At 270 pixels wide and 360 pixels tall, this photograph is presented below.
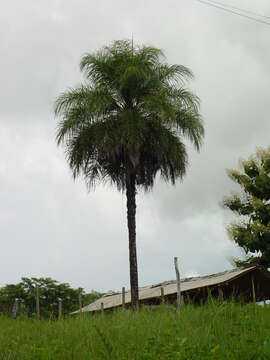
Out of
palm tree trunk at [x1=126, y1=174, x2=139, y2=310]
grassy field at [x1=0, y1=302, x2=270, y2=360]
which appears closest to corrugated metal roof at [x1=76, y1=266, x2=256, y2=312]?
palm tree trunk at [x1=126, y1=174, x2=139, y2=310]

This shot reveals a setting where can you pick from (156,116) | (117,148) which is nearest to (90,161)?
(117,148)

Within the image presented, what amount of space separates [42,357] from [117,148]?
18.0m

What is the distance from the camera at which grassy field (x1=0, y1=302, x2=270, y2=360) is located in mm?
8570

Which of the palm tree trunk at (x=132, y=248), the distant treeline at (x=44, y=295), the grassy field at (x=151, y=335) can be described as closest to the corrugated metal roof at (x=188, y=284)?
the palm tree trunk at (x=132, y=248)

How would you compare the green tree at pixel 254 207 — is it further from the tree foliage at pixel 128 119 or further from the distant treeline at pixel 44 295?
the distant treeline at pixel 44 295

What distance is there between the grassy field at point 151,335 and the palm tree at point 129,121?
13640 millimetres

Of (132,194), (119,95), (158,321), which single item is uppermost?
(119,95)

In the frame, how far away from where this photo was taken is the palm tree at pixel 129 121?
87.7 ft

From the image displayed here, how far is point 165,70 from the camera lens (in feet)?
92.8

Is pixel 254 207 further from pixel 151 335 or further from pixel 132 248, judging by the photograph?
pixel 151 335

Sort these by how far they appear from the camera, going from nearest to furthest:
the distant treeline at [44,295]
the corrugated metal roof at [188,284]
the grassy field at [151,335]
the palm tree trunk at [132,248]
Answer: the grassy field at [151,335] → the palm tree trunk at [132,248] → the corrugated metal roof at [188,284] → the distant treeline at [44,295]

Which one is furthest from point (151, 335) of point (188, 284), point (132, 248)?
point (188, 284)

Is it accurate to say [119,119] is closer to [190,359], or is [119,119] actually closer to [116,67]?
[116,67]

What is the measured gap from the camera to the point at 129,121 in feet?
86.4
